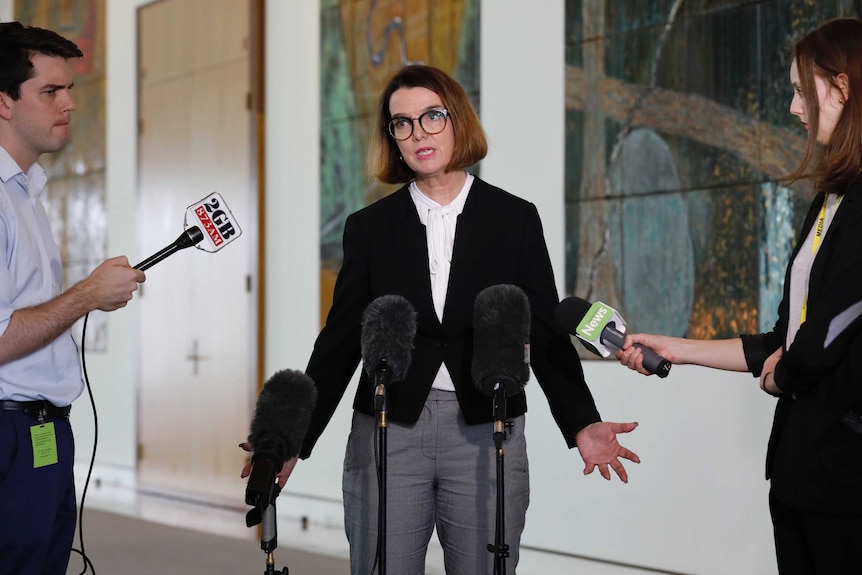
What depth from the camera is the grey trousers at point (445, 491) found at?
7.68ft

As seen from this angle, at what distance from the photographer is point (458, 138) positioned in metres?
2.50

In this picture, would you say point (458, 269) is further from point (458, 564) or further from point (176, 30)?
point (176, 30)

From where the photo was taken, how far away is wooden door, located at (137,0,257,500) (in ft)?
24.5

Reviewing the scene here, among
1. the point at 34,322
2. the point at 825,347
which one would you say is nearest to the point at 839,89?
the point at 825,347

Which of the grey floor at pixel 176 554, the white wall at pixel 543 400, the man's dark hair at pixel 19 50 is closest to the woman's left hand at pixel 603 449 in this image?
the man's dark hair at pixel 19 50

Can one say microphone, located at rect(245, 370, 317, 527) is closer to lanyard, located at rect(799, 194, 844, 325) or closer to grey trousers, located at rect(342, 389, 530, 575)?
grey trousers, located at rect(342, 389, 530, 575)

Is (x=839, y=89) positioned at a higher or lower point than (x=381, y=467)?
higher

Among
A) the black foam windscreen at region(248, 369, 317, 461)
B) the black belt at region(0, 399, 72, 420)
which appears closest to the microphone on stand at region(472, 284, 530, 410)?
the black foam windscreen at region(248, 369, 317, 461)

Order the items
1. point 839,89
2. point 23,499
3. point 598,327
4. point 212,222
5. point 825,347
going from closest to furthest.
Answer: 1. point 825,347
2. point 839,89
3. point 598,327
4. point 23,499
5. point 212,222

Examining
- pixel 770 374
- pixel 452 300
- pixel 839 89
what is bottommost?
pixel 770 374

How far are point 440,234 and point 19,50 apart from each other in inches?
45.8

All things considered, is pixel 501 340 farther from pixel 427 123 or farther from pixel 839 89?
pixel 839 89

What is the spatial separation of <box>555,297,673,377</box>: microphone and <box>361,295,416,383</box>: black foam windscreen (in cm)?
32

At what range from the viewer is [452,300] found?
Result: 242cm
